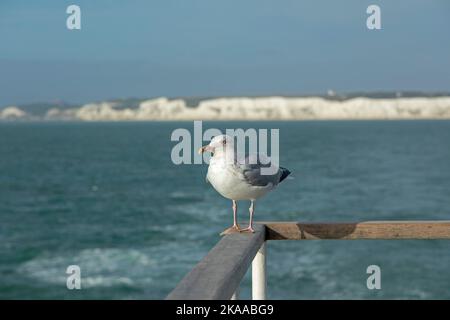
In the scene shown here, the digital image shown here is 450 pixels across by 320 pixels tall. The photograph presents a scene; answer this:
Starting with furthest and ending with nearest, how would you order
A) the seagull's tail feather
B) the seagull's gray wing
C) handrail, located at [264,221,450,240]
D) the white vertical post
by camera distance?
the seagull's tail feather → handrail, located at [264,221,450,240] → the seagull's gray wing → the white vertical post

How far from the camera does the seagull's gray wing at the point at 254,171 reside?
11.6 ft

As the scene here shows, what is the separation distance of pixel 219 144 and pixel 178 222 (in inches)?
1339

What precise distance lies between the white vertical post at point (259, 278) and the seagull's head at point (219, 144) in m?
0.54

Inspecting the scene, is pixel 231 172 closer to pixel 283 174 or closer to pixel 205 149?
pixel 205 149

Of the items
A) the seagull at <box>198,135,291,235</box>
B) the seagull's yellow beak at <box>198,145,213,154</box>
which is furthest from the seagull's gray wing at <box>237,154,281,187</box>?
the seagull's yellow beak at <box>198,145,213,154</box>

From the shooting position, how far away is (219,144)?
3533 mm

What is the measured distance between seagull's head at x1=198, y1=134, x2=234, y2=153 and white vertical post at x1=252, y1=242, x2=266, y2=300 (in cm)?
54

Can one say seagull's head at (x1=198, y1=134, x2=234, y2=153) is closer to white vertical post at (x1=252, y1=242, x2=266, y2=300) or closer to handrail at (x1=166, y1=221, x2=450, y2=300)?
handrail at (x1=166, y1=221, x2=450, y2=300)

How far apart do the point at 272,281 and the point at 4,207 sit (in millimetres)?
26470

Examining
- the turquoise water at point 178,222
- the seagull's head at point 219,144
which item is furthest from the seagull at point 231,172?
the turquoise water at point 178,222

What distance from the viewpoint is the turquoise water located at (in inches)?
993

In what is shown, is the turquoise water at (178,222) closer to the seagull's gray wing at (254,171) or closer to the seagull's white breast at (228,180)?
the seagull's gray wing at (254,171)

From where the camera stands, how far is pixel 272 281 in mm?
24516
